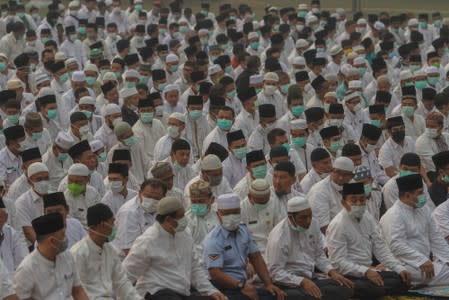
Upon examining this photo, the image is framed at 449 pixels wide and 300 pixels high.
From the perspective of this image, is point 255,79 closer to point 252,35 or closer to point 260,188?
point 252,35

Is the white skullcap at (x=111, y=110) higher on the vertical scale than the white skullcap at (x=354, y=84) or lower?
higher

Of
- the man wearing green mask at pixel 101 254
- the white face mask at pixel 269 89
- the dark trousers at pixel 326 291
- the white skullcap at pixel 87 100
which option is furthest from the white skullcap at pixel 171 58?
the man wearing green mask at pixel 101 254

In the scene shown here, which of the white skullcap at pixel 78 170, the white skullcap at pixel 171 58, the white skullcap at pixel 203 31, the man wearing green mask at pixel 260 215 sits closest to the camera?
the man wearing green mask at pixel 260 215

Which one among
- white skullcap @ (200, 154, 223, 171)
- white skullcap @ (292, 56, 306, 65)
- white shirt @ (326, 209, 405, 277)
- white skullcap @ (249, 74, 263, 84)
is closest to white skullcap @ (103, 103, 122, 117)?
white skullcap @ (249, 74, 263, 84)

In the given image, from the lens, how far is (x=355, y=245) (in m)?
11.7

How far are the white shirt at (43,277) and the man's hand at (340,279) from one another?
9.16 feet

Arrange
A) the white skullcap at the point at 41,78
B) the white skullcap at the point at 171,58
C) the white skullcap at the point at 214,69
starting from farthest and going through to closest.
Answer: the white skullcap at the point at 171,58 → the white skullcap at the point at 214,69 → the white skullcap at the point at 41,78

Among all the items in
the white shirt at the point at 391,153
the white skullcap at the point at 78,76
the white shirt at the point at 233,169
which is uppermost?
the white skullcap at the point at 78,76

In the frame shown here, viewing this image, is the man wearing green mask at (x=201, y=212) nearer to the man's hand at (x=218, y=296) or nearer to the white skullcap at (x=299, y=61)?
the man's hand at (x=218, y=296)

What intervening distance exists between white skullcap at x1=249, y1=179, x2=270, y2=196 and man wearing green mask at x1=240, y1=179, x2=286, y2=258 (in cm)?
4

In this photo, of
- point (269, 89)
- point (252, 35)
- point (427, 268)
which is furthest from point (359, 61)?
point (427, 268)

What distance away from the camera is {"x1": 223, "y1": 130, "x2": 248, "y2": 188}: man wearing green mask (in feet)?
46.5

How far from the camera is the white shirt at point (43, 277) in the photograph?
9414 mm

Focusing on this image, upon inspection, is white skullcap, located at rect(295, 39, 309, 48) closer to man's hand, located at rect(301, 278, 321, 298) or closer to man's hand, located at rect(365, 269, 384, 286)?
man's hand, located at rect(365, 269, 384, 286)
